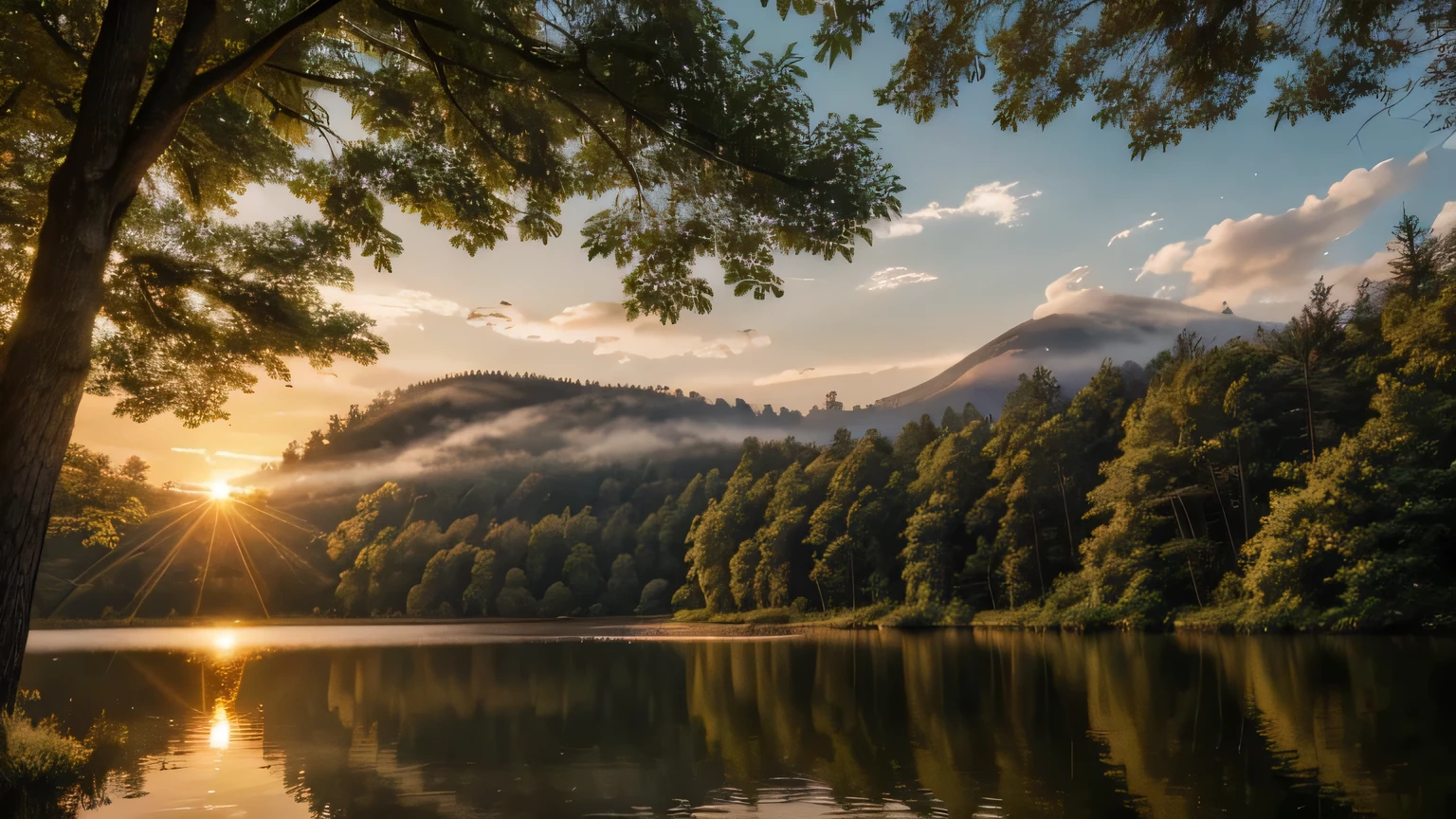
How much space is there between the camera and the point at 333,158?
12367mm

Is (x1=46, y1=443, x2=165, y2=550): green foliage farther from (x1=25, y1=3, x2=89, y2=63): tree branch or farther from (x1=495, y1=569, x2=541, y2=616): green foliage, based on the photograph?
(x1=495, y1=569, x2=541, y2=616): green foliage

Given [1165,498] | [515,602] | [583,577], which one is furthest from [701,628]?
[515,602]

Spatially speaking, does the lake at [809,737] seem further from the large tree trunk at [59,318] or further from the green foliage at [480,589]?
the green foliage at [480,589]

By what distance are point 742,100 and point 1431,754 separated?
13.8 m

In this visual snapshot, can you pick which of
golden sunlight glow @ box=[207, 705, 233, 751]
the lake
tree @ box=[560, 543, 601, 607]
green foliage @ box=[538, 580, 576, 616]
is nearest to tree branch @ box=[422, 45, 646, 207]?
the lake

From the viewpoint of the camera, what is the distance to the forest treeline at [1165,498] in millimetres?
38125

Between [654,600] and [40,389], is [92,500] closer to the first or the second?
[40,389]

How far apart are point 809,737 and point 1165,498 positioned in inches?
1571

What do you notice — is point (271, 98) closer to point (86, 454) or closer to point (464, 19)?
point (464, 19)

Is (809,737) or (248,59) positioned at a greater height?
(248,59)

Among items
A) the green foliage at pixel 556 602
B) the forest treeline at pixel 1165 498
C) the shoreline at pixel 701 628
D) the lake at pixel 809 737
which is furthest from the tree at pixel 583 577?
the lake at pixel 809 737

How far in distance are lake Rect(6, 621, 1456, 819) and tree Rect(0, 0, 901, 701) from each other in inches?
274

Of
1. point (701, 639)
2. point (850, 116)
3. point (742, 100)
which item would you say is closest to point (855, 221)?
point (850, 116)

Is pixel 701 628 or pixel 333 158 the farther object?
pixel 701 628
